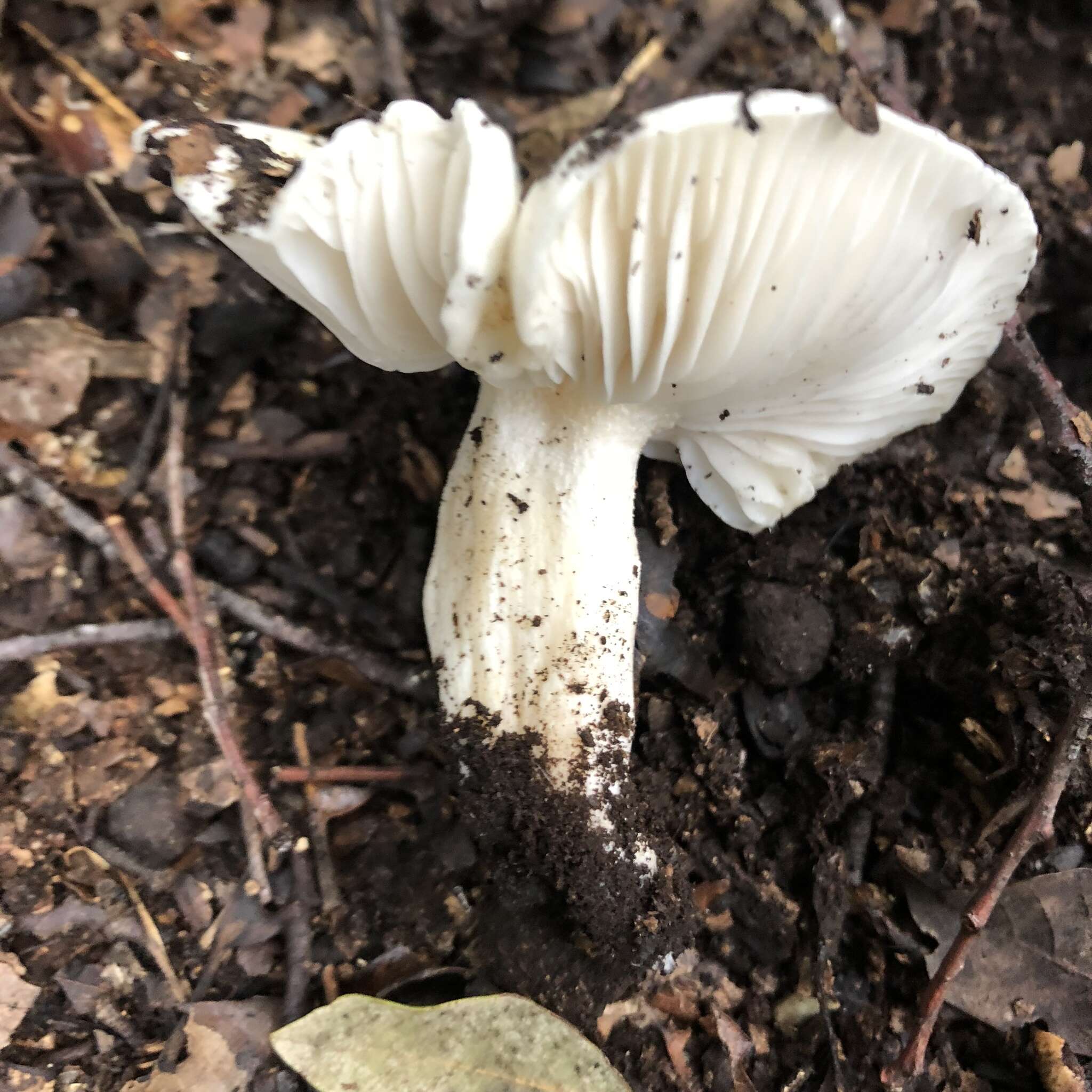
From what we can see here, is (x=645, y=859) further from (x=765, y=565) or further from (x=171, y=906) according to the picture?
(x=171, y=906)

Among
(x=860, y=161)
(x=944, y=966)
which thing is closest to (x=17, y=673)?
(x=860, y=161)

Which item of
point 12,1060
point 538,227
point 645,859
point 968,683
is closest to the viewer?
point 538,227

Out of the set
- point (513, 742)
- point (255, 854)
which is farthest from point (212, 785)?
point (513, 742)

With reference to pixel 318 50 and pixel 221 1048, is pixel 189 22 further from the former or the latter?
pixel 221 1048

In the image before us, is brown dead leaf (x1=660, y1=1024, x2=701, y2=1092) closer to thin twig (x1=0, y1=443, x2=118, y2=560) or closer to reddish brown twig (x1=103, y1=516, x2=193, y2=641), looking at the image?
reddish brown twig (x1=103, y1=516, x2=193, y2=641)

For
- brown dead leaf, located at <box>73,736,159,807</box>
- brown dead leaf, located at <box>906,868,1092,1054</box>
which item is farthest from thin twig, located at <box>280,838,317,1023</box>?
brown dead leaf, located at <box>906,868,1092,1054</box>

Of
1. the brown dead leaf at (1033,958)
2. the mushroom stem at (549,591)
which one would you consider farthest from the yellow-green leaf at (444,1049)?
the brown dead leaf at (1033,958)
